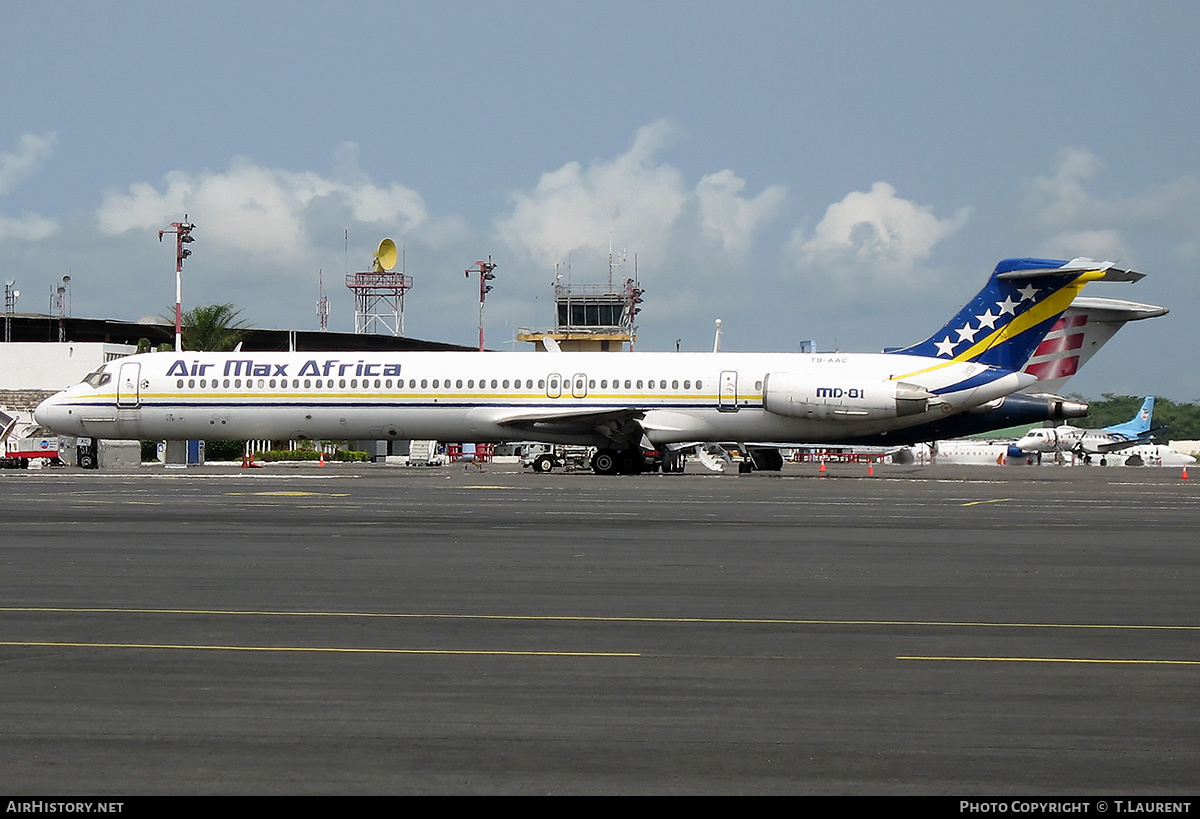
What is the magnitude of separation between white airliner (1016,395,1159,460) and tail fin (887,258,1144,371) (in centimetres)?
4951

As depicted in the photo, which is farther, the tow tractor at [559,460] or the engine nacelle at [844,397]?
the tow tractor at [559,460]

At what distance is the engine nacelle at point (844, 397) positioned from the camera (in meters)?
40.2

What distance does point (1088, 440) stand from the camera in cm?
9362

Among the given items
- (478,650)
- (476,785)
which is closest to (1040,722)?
(476,785)

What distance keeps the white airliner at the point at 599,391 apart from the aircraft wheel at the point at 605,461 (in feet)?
0.15

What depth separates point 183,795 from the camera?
558 cm

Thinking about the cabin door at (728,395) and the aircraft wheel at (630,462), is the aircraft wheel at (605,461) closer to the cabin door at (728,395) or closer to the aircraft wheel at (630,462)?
the aircraft wheel at (630,462)

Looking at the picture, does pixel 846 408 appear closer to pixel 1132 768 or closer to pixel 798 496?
pixel 798 496

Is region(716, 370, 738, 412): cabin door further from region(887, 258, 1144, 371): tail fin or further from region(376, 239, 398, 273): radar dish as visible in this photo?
region(376, 239, 398, 273): radar dish

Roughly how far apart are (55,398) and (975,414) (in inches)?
1152

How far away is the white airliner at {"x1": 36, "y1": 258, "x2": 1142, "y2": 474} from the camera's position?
1587 inches

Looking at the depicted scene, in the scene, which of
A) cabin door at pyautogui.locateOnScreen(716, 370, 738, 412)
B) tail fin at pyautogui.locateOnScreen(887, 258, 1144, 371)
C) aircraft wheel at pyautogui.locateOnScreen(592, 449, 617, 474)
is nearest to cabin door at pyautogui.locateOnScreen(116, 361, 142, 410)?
aircraft wheel at pyautogui.locateOnScreen(592, 449, 617, 474)

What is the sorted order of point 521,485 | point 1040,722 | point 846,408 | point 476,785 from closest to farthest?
point 476,785 → point 1040,722 → point 521,485 → point 846,408

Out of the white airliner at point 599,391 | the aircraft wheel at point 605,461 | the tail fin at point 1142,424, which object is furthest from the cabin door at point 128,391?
the tail fin at point 1142,424
